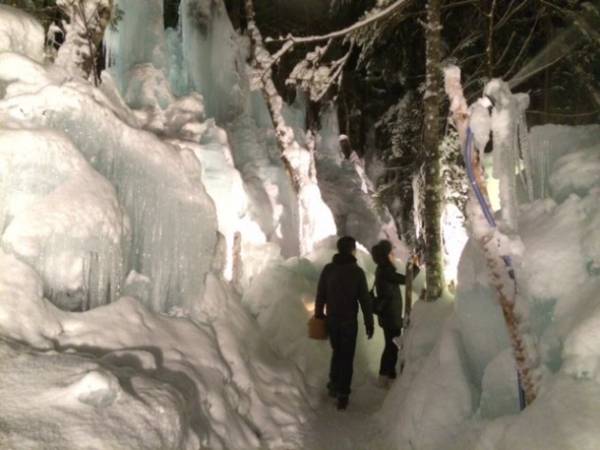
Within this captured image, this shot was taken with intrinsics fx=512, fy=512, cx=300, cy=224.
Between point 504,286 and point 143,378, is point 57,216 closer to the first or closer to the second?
point 143,378

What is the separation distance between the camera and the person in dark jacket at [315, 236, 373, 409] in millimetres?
5930

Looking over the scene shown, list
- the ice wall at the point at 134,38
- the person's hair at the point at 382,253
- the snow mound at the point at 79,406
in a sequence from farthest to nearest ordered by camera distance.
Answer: the ice wall at the point at 134,38 < the person's hair at the point at 382,253 < the snow mound at the point at 79,406

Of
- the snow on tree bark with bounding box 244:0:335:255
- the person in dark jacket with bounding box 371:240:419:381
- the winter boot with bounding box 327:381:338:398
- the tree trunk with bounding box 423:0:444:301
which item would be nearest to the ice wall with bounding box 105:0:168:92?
the snow on tree bark with bounding box 244:0:335:255

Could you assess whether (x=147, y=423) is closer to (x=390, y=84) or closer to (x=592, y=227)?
(x=592, y=227)

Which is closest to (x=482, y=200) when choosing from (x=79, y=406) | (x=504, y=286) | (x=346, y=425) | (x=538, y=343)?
(x=504, y=286)

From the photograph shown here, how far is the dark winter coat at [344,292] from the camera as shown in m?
5.98

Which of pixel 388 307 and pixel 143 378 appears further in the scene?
pixel 388 307

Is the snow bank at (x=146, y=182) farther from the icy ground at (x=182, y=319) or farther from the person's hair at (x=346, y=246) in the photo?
the person's hair at (x=346, y=246)

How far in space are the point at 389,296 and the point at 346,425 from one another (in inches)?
79.7

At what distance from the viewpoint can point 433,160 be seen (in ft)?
25.6

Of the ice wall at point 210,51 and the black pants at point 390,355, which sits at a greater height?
the ice wall at point 210,51

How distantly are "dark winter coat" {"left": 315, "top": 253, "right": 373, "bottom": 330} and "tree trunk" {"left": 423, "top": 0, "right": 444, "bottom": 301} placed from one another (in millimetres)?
1815

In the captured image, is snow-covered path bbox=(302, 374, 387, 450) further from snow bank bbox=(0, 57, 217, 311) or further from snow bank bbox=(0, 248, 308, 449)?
snow bank bbox=(0, 57, 217, 311)

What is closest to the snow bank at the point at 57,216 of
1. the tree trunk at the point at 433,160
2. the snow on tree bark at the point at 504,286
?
the snow on tree bark at the point at 504,286
